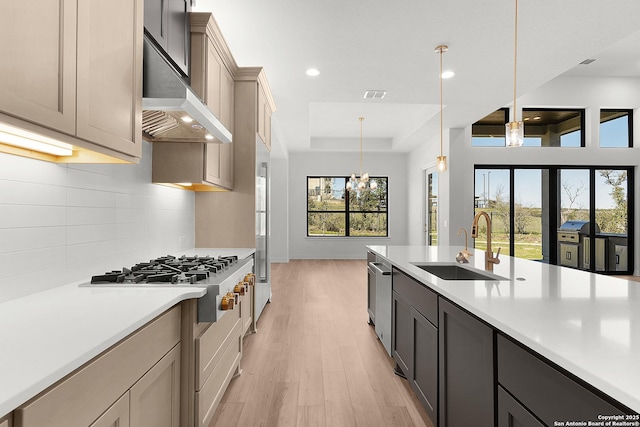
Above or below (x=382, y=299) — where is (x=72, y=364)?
above

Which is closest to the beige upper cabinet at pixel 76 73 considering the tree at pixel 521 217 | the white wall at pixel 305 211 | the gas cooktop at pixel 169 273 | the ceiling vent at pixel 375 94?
the gas cooktop at pixel 169 273

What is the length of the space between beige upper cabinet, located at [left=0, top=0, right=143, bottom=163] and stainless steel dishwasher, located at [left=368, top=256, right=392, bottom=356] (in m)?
2.04

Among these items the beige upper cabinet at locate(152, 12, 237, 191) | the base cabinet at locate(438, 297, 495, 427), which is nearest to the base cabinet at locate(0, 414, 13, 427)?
Result: the base cabinet at locate(438, 297, 495, 427)

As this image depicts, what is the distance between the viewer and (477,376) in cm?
137

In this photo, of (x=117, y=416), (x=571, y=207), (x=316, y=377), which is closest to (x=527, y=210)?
(x=571, y=207)

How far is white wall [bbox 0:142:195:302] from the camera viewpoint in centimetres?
142

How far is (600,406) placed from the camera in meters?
0.79

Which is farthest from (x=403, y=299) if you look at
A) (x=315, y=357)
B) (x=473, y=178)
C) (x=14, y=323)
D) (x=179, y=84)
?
(x=473, y=178)

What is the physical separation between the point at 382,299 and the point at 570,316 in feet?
6.36

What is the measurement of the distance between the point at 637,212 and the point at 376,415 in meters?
7.41

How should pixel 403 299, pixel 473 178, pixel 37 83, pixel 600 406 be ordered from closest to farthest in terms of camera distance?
pixel 600 406
pixel 37 83
pixel 403 299
pixel 473 178

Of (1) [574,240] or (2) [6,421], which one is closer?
(2) [6,421]

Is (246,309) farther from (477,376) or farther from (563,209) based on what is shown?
(563,209)

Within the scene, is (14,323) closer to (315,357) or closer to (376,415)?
(376,415)
